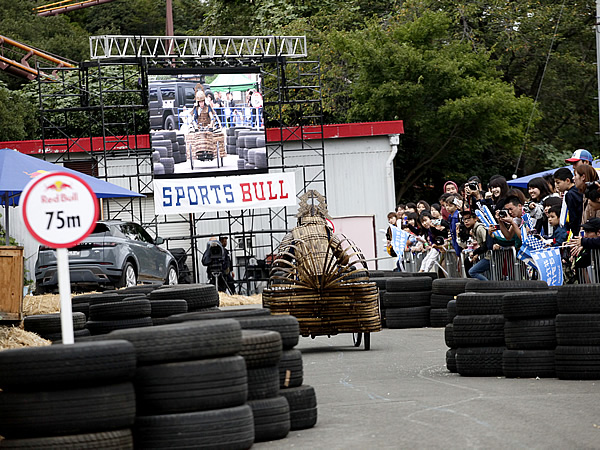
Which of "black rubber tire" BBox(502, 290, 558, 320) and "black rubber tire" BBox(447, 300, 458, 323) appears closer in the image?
"black rubber tire" BBox(502, 290, 558, 320)

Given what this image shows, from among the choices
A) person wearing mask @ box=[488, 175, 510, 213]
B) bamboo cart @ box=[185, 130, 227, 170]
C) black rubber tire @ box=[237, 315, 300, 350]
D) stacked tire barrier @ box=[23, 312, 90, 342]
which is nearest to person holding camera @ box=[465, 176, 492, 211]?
person wearing mask @ box=[488, 175, 510, 213]

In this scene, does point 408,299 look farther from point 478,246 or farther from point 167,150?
point 167,150

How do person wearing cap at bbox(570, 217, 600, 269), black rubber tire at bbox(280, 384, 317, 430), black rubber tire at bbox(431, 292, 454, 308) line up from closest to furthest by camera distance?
1. black rubber tire at bbox(280, 384, 317, 430)
2. person wearing cap at bbox(570, 217, 600, 269)
3. black rubber tire at bbox(431, 292, 454, 308)

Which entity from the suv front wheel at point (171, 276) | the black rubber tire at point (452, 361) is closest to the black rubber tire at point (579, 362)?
the black rubber tire at point (452, 361)

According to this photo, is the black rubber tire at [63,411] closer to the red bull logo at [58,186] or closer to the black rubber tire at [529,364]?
the red bull logo at [58,186]

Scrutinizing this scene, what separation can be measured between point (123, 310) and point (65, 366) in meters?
6.05

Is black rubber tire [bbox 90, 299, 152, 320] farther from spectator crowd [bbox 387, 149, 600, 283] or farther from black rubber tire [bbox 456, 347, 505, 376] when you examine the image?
spectator crowd [bbox 387, 149, 600, 283]

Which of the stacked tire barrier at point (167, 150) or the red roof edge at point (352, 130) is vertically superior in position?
the red roof edge at point (352, 130)

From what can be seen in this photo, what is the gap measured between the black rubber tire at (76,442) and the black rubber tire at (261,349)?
4.02 feet

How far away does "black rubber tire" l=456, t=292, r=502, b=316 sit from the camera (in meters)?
10.6

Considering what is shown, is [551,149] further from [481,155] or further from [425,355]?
[425,355]

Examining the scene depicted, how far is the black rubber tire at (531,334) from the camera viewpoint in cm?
1002

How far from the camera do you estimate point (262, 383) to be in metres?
7.44

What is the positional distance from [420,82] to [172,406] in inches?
1390
